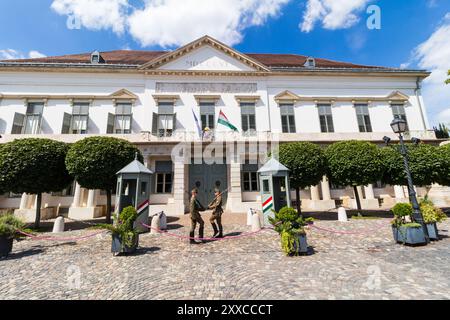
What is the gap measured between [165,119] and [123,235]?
1292cm

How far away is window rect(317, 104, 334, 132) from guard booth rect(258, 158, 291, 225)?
35.9 feet

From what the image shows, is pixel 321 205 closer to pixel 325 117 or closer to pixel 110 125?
pixel 325 117

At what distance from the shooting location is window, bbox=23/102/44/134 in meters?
17.0

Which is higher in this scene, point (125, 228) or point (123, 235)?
point (125, 228)

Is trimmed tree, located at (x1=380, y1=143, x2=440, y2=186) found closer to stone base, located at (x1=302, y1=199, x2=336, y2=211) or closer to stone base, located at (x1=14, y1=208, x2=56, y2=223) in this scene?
stone base, located at (x1=302, y1=199, x2=336, y2=211)

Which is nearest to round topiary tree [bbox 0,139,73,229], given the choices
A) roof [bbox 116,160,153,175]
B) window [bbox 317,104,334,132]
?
roof [bbox 116,160,153,175]

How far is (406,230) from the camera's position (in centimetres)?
686

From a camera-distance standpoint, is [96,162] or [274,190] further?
[96,162]

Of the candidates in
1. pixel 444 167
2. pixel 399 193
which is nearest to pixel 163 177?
pixel 444 167

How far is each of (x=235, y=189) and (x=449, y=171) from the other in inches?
502

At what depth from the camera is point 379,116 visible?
19281 mm

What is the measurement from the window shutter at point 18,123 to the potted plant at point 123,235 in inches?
664

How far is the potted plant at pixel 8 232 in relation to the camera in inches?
252

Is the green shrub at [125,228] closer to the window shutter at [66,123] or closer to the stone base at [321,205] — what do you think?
the stone base at [321,205]
